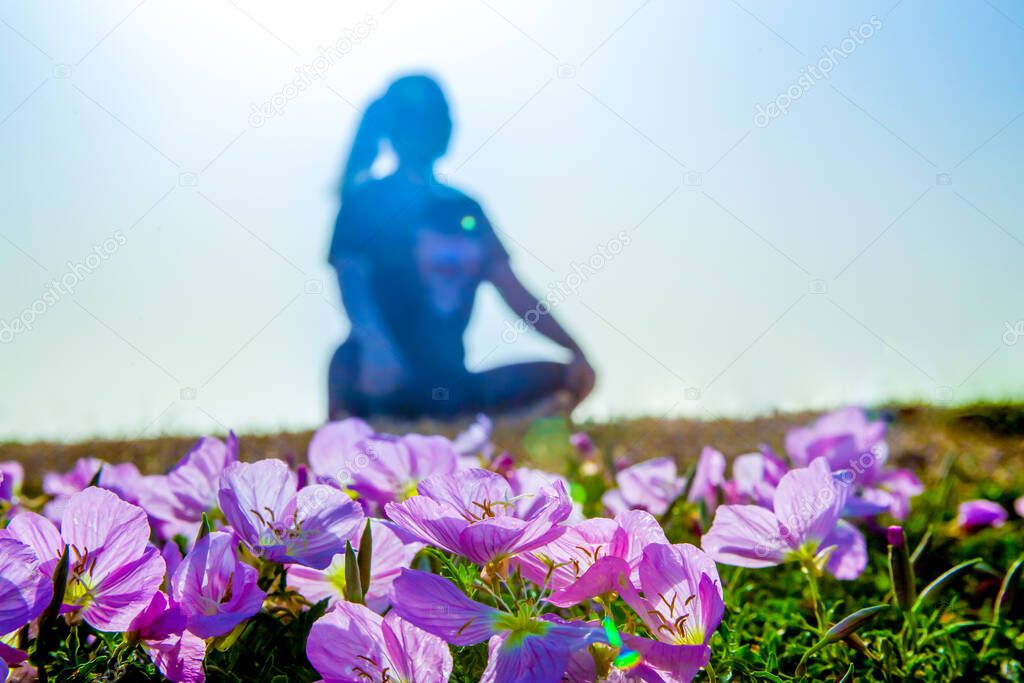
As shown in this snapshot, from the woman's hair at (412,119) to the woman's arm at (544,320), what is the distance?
970 millimetres

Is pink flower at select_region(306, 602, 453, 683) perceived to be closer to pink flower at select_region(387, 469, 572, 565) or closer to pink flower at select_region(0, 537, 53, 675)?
pink flower at select_region(387, 469, 572, 565)

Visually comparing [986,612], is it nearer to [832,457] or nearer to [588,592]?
[832,457]

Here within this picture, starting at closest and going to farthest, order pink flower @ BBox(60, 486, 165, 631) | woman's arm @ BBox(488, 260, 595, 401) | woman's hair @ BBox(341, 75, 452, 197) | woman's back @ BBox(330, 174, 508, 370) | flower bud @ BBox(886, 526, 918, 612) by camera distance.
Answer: pink flower @ BBox(60, 486, 165, 631), flower bud @ BBox(886, 526, 918, 612), woman's arm @ BBox(488, 260, 595, 401), woman's back @ BBox(330, 174, 508, 370), woman's hair @ BBox(341, 75, 452, 197)

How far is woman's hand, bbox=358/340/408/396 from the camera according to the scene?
5.30 metres

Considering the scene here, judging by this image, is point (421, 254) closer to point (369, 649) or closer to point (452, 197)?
point (452, 197)

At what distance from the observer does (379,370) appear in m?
5.39

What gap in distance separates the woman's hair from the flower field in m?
A: 4.10

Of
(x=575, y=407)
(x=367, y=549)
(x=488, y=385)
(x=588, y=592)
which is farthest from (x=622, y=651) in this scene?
(x=488, y=385)

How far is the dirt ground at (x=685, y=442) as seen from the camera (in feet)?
12.2

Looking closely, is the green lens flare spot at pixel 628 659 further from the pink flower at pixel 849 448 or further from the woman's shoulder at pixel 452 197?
the woman's shoulder at pixel 452 197

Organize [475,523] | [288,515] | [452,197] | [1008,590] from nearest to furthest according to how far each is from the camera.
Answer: [475,523] < [288,515] < [1008,590] < [452,197]

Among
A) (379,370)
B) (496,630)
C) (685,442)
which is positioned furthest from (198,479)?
(379,370)

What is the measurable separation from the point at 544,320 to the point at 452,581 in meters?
3.73

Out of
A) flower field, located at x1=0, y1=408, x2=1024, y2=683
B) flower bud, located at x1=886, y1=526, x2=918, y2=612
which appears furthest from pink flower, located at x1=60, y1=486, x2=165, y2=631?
flower bud, located at x1=886, y1=526, x2=918, y2=612
